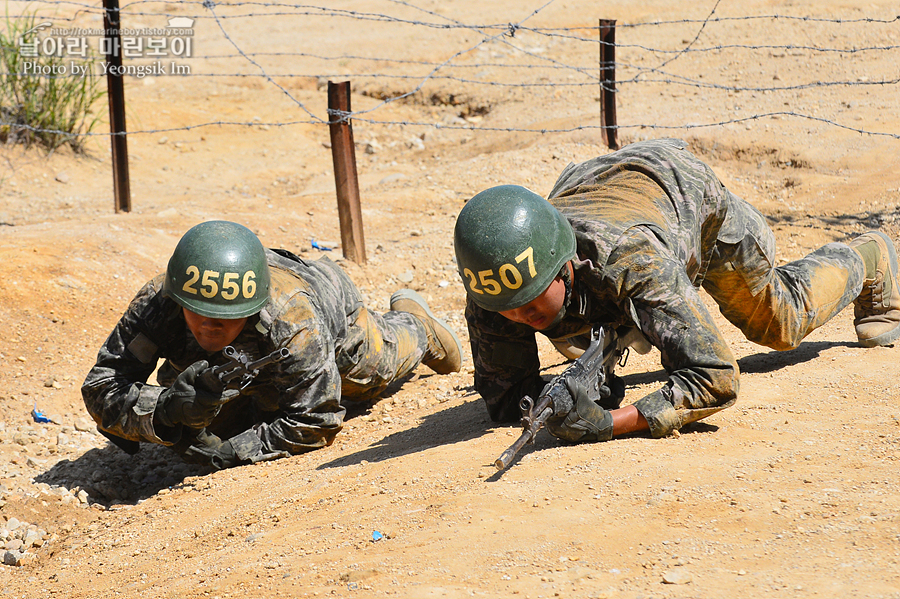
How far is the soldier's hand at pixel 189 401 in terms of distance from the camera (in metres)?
3.93

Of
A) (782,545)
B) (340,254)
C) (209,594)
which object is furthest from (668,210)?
(340,254)

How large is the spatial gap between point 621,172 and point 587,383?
3.47ft

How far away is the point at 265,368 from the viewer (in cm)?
417

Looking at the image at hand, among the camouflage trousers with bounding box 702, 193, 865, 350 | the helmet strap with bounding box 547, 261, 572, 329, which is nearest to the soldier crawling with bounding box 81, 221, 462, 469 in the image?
the helmet strap with bounding box 547, 261, 572, 329

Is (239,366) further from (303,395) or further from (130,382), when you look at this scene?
(130,382)

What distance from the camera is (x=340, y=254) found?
24.9 feet

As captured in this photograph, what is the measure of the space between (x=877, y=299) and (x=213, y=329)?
3303 mm

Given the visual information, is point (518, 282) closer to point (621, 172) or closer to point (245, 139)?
point (621, 172)

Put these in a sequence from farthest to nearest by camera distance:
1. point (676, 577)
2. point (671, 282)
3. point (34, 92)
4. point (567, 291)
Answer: point (34, 92)
point (567, 291)
point (671, 282)
point (676, 577)

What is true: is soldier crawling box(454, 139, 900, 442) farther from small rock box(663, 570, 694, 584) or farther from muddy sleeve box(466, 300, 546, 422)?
small rock box(663, 570, 694, 584)

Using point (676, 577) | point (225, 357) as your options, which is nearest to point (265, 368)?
point (225, 357)

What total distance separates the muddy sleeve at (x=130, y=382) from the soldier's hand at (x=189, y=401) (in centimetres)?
10

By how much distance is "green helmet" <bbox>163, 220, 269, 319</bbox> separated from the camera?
3.84m

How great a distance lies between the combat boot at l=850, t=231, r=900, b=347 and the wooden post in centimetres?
387
